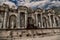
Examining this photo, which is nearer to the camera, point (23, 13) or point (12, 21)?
point (12, 21)

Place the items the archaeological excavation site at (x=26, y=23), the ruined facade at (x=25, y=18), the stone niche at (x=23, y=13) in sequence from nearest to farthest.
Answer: the archaeological excavation site at (x=26, y=23) < the ruined facade at (x=25, y=18) < the stone niche at (x=23, y=13)

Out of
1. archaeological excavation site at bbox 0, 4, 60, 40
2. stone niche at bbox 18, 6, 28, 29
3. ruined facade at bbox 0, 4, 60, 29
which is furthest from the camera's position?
stone niche at bbox 18, 6, 28, 29

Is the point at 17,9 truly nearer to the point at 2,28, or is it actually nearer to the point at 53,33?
the point at 2,28

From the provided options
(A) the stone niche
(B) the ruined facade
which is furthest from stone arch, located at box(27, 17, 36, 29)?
(A) the stone niche

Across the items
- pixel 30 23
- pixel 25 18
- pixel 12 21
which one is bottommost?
pixel 30 23

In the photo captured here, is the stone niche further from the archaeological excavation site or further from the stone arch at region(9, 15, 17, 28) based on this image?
the stone arch at region(9, 15, 17, 28)

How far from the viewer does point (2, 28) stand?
914cm

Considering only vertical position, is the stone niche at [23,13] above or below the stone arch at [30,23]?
above

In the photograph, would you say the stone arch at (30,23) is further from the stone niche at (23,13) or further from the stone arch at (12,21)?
the stone arch at (12,21)

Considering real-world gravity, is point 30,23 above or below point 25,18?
below

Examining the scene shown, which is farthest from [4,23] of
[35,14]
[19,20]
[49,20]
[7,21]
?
[49,20]

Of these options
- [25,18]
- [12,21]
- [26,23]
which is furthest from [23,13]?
[12,21]

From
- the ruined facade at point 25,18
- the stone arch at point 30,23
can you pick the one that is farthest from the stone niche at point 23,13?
the stone arch at point 30,23

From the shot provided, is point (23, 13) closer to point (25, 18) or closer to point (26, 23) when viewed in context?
point (25, 18)
